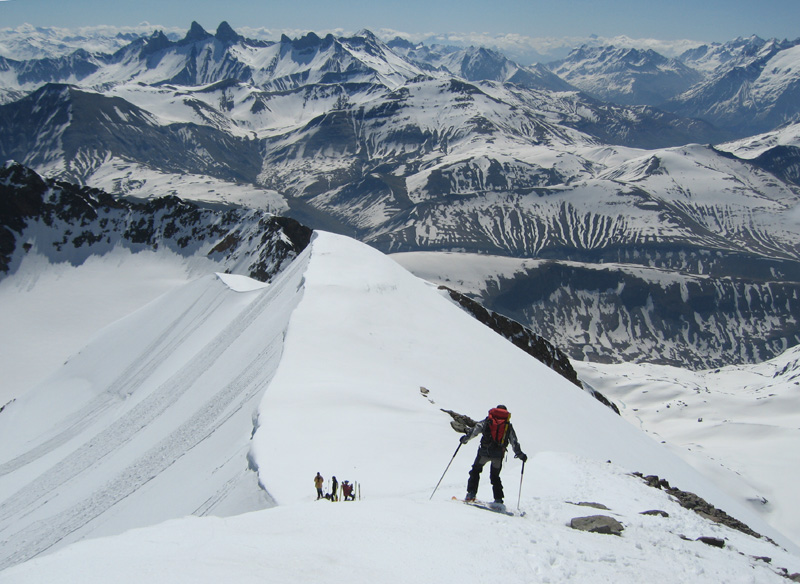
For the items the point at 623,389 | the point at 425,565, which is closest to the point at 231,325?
the point at 425,565

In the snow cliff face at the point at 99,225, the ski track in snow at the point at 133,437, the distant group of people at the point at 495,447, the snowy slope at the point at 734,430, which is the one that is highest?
the snow cliff face at the point at 99,225

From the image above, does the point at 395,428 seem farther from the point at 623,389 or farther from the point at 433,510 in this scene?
the point at 623,389

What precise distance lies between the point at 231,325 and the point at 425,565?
47.9m

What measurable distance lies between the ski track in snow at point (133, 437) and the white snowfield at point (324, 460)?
9.1 inches

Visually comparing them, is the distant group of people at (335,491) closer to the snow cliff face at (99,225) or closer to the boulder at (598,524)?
the boulder at (598,524)

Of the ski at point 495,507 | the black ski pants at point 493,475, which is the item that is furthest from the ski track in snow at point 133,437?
the ski at point 495,507

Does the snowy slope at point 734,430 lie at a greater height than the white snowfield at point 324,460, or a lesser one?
lesser

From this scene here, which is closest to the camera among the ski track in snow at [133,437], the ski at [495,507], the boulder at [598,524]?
the boulder at [598,524]

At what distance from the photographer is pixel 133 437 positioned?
41.2 metres

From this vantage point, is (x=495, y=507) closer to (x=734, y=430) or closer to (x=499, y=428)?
(x=499, y=428)

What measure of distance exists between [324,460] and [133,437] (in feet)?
92.9

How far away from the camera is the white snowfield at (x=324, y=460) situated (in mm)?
10945

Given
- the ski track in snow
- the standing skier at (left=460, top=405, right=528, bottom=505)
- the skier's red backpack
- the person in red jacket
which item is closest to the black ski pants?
the standing skier at (left=460, top=405, right=528, bottom=505)

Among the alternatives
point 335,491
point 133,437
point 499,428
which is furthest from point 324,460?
point 133,437
